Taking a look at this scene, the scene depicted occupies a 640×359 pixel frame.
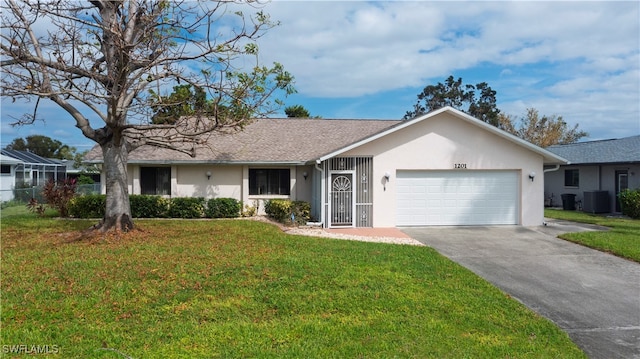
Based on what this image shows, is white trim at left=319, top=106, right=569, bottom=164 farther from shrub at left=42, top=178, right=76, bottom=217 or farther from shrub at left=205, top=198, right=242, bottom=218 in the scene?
shrub at left=42, top=178, right=76, bottom=217

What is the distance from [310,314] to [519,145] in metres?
13.0

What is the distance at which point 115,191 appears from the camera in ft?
42.5

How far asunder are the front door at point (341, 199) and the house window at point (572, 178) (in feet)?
50.7

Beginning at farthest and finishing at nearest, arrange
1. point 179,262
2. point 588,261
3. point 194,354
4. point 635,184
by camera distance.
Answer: point 635,184 → point 588,261 → point 179,262 → point 194,354

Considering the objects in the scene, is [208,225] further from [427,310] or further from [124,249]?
[427,310]

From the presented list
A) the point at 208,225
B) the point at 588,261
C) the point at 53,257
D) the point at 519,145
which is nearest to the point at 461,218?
the point at 519,145

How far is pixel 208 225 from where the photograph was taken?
14.9 meters

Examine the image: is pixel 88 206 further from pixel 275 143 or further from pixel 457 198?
pixel 457 198

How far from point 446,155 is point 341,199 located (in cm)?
428

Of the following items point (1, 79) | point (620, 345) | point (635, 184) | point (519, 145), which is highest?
point (1, 79)

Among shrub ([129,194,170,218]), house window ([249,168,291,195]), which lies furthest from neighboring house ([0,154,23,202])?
house window ([249,168,291,195])

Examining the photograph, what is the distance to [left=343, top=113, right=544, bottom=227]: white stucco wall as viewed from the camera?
1562 centimetres

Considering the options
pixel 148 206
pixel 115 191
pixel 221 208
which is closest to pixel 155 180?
pixel 148 206

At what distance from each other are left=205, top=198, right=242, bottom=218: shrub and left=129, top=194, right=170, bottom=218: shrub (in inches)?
68.3
